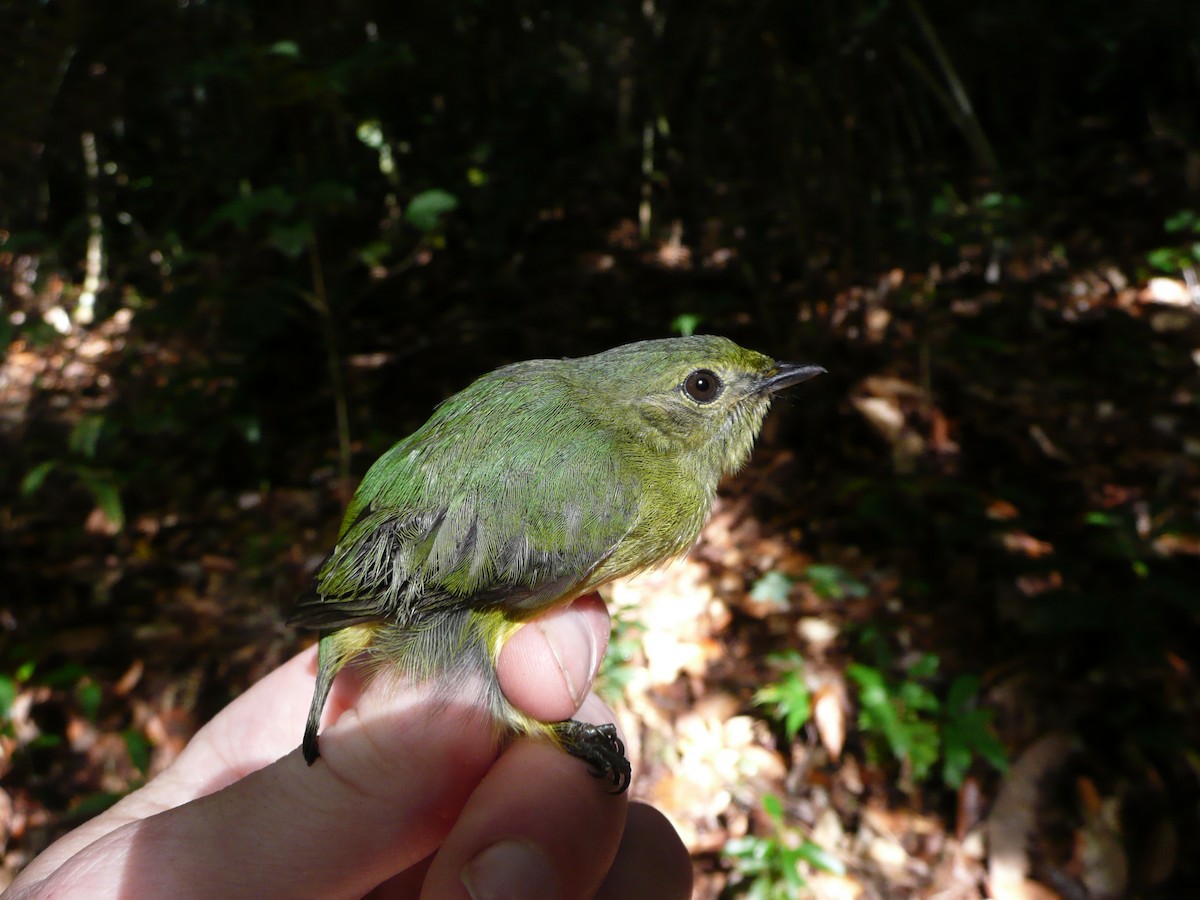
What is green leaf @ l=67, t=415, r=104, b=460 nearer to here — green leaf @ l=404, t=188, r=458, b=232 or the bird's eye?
green leaf @ l=404, t=188, r=458, b=232

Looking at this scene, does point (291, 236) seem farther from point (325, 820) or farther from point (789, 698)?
point (789, 698)

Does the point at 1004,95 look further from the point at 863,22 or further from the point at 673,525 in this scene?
the point at 673,525

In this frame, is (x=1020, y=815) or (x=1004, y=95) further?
(x=1004, y=95)

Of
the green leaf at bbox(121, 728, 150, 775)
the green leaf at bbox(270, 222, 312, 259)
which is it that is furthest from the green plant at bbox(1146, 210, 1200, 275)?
the green leaf at bbox(121, 728, 150, 775)

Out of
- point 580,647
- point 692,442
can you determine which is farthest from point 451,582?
point 692,442

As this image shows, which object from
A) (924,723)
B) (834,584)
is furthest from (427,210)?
(924,723)

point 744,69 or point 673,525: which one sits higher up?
point 744,69

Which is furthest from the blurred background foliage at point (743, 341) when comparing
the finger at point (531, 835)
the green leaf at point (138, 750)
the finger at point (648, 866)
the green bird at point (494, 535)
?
the green bird at point (494, 535)
